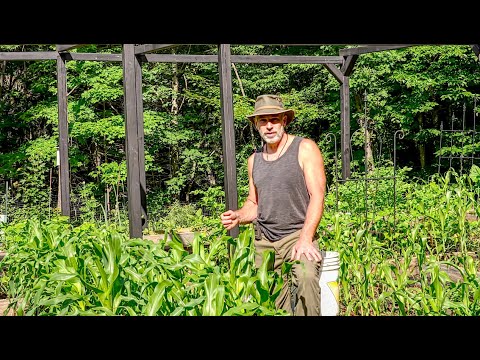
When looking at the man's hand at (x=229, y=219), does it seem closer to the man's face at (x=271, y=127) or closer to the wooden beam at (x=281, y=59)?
the man's face at (x=271, y=127)

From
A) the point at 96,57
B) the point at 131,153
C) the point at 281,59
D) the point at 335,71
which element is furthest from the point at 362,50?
the point at 131,153

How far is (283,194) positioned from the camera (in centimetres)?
340

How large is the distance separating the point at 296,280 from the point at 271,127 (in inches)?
33.6

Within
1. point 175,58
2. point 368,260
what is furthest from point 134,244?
point 175,58

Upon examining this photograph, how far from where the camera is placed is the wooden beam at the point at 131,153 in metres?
5.52

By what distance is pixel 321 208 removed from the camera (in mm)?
3229

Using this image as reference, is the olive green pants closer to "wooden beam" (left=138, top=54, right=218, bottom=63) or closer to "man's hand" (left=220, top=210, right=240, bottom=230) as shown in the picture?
"man's hand" (left=220, top=210, right=240, bottom=230)

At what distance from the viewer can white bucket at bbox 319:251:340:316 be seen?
142 inches

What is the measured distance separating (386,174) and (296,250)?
25.2ft

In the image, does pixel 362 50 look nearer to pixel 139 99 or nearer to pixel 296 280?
pixel 139 99

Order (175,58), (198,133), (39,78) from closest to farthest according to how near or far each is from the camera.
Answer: (175,58) < (39,78) < (198,133)

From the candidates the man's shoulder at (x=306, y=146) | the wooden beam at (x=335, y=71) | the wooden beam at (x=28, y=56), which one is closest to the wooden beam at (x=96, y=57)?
the wooden beam at (x=28, y=56)

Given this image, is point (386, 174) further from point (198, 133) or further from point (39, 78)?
point (39, 78)

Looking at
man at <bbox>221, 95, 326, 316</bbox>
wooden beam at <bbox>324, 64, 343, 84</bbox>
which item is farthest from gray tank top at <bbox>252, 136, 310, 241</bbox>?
wooden beam at <bbox>324, 64, 343, 84</bbox>
